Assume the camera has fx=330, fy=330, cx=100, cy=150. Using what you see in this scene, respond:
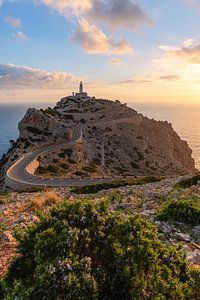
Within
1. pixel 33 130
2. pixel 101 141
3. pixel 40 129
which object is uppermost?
pixel 40 129

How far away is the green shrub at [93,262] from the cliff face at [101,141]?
143 feet

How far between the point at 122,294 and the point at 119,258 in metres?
0.47

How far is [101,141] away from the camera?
81.6m

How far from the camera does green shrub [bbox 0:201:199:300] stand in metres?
4.01

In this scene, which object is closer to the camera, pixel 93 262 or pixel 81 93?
pixel 93 262

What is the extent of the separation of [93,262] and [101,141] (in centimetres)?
7717

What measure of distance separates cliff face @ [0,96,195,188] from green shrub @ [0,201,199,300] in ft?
143

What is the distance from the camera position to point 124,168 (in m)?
70.7

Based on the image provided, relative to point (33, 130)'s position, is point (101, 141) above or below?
below

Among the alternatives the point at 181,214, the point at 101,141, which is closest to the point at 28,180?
the point at 181,214

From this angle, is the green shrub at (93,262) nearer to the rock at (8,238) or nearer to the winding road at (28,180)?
the rock at (8,238)

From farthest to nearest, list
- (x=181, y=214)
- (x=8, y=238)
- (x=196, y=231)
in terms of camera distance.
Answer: (x=181, y=214) → (x=196, y=231) → (x=8, y=238)

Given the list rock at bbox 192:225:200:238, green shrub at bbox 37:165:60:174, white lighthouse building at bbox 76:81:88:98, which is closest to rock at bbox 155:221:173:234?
rock at bbox 192:225:200:238

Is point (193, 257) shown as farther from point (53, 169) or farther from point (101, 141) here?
point (101, 141)
